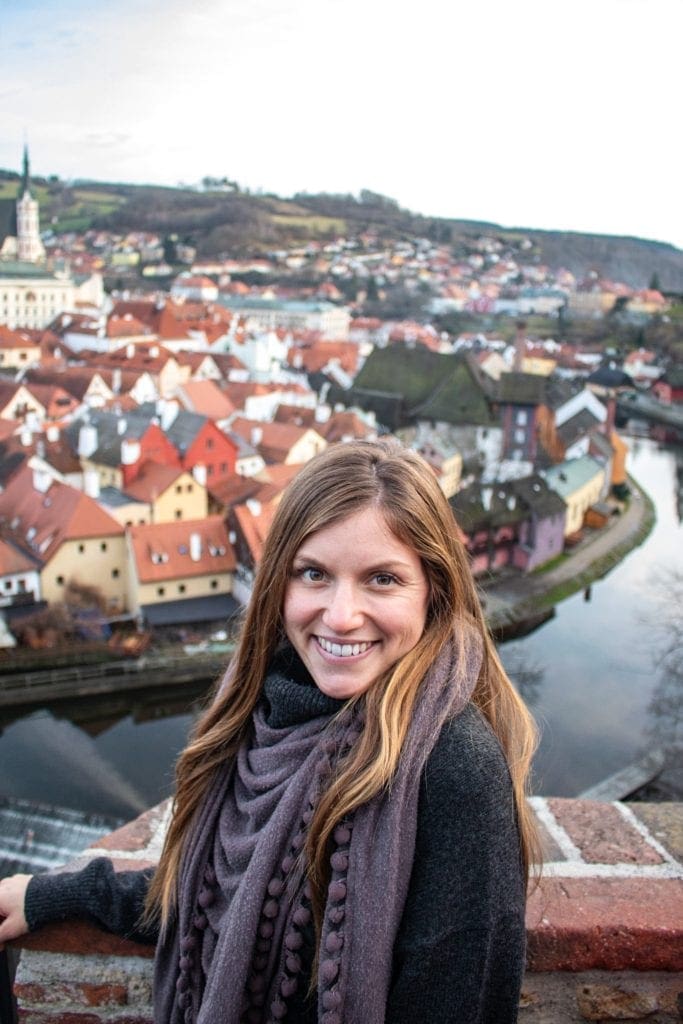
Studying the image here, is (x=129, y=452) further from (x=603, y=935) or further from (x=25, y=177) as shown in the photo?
(x=25, y=177)

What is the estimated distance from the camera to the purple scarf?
34.4 inches

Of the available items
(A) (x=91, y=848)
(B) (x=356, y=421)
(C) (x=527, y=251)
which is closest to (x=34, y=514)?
(B) (x=356, y=421)

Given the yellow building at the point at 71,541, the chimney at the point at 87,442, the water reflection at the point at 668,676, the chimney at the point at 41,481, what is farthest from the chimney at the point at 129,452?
the water reflection at the point at 668,676

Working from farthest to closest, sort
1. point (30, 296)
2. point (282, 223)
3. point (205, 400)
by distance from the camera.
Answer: point (282, 223) < point (30, 296) < point (205, 400)

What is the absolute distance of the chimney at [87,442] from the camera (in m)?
14.2

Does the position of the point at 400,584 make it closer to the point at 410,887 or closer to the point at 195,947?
the point at 410,887

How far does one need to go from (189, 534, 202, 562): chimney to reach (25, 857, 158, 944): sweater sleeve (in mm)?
10813

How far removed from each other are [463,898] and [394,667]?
0.24m

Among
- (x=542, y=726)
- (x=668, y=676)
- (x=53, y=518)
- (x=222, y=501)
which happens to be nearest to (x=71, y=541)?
(x=53, y=518)

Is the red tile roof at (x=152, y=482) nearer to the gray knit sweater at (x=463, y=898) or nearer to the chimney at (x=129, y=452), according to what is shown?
the chimney at (x=129, y=452)

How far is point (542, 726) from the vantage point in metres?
8.34

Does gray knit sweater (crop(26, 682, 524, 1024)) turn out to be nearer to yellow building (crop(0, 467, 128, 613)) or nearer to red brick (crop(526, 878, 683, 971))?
red brick (crop(526, 878, 683, 971))

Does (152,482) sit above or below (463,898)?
below

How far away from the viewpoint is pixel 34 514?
12195mm
